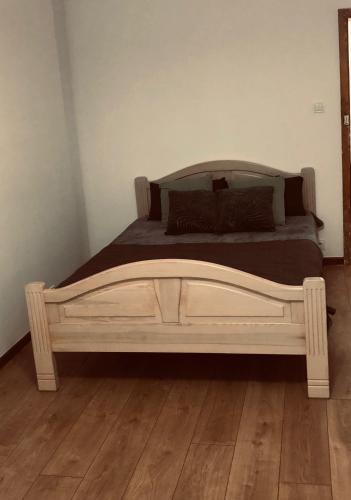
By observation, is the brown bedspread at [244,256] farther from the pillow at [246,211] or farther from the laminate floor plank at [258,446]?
the laminate floor plank at [258,446]

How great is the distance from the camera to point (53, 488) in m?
2.58

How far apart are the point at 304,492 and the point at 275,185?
2.70 m

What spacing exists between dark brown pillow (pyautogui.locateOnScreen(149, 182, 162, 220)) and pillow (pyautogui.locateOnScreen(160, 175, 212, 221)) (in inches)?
3.8

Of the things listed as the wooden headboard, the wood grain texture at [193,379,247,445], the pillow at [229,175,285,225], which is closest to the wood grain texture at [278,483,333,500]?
the wood grain texture at [193,379,247,445]

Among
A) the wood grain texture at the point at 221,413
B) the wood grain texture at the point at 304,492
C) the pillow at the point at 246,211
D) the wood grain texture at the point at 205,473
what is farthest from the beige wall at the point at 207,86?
the wood grain texture at the point at 304,492

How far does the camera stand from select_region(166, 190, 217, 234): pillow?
15.0ft

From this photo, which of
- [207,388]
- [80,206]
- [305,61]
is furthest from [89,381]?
[305,61]

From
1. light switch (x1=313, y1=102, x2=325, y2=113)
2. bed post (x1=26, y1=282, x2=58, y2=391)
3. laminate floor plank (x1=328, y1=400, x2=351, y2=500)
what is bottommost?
laminate floor plank (x1=328, y1=400, x2=351, y2=500)

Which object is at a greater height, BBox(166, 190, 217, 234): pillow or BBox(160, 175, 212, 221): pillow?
Answer: BBox(160, 175, 212, 221): pillow

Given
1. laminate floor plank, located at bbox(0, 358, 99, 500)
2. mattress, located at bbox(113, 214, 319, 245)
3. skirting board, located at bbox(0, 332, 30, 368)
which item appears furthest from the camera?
mattress, located at bbox(113, 214, 319, 245)

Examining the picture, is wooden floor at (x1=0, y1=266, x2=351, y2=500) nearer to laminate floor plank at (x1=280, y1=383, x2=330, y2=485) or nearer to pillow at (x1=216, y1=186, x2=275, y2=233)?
laminate floor plank at (x1=280, y1=383, x2=330, y2=485)

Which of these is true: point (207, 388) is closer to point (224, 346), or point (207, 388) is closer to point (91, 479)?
point (224, 346)

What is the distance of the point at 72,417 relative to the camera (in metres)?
3.14

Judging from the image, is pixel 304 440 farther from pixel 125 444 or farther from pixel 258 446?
pixel 125 444
